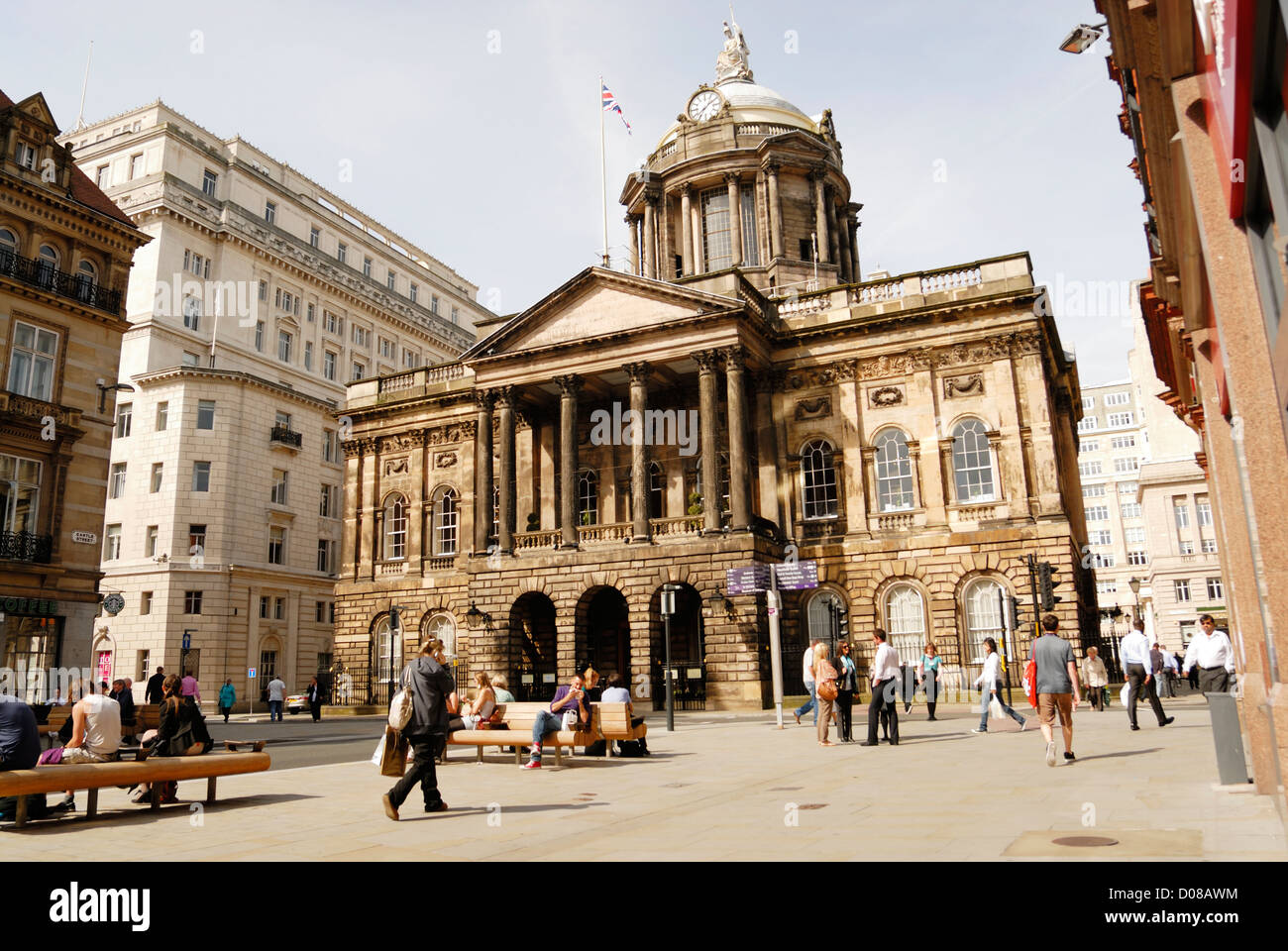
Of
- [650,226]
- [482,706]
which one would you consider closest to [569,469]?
[482,706]

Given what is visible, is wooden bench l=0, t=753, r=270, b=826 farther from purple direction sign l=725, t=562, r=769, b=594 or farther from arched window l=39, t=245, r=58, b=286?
arched window l=39, t=245, r=58, b=286

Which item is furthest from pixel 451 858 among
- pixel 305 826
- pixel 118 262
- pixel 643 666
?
pixel 118 262

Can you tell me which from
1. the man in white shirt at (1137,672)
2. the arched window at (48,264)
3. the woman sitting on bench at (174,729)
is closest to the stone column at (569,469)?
the arched window at (48,264)

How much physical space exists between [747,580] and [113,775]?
22.0 metres

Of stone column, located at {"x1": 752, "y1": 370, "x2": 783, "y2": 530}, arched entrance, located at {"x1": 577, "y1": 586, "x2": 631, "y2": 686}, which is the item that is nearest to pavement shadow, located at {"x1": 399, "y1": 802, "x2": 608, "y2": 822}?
stone column, located at {"x1": 752, "y1": 370, "x2": 783, "y2": 530}

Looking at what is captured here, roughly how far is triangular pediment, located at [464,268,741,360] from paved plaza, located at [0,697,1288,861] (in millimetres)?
20985

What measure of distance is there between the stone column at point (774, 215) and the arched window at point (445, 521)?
726 inches

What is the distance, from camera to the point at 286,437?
4950 centimetres

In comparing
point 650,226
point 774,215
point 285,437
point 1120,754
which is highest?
point 650,226

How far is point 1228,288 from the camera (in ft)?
21.7

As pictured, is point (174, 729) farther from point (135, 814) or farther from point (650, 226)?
point (650, 226)

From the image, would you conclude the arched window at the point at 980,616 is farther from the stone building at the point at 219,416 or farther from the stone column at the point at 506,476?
the stone building at the point at 219,416

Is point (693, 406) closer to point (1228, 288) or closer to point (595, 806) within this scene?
point (595, 806)
